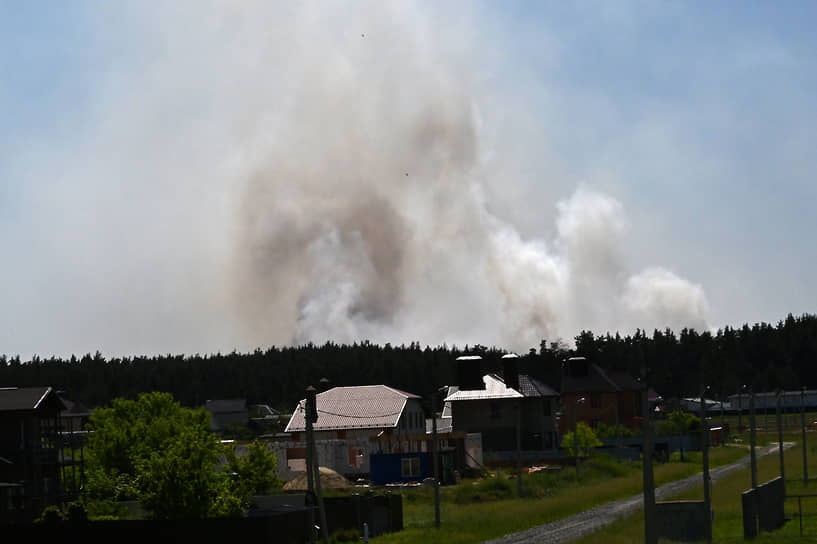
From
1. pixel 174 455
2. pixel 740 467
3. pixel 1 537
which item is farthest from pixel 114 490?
pixel 740 467

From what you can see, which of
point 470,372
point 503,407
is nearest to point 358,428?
point 470,372

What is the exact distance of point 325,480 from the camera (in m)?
87.1

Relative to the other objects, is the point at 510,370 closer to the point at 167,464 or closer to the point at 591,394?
the point at 591,394

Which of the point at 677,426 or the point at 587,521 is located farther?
the point at 677,426

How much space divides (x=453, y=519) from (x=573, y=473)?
111ft

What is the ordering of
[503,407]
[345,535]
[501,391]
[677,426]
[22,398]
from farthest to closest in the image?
[677,426] < [501,391] < [503,407] < [22,398] < [345,535]

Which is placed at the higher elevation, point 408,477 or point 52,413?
point 52,413

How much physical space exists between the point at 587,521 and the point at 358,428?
5402 centimetres

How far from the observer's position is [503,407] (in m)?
123

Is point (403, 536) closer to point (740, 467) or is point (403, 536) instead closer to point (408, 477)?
point (408, 477)

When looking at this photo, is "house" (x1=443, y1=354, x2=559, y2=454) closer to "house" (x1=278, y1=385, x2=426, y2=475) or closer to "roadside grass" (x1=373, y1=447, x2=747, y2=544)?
"house" (x1=278, y1=385, x2=426, y2=475)

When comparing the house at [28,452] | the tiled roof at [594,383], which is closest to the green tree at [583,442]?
the tiled roof at [594,383]

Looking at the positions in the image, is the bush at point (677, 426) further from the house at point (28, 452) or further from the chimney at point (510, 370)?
the house at point (28, 452)

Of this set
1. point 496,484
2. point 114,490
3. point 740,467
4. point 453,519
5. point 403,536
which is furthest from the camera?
point 740,467
